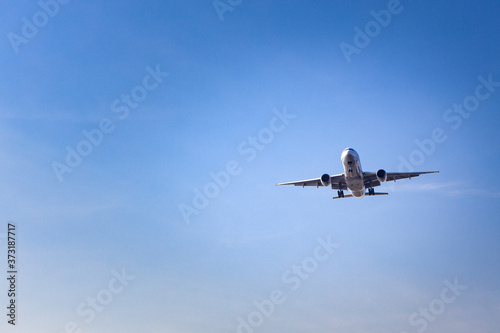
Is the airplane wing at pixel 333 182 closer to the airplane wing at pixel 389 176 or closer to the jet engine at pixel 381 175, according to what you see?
the airplane wing at pixel 389 176

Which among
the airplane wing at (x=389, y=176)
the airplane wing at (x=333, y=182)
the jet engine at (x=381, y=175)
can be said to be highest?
the airplane wing at (x=333, y=182)

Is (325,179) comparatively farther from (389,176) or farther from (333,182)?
(389,176)

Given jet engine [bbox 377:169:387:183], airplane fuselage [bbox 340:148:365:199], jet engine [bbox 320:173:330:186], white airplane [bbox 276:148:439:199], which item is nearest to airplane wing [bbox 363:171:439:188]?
white airplane [bbox 276:148:439:199]

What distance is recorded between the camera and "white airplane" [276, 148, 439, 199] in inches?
2965

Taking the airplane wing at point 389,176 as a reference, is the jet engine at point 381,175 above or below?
below

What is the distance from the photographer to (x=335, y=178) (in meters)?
81.5

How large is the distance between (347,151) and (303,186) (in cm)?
1398

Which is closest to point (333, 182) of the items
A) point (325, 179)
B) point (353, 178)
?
point (325, 179)

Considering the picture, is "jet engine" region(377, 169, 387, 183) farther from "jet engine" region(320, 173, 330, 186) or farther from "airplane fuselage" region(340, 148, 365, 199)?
"jet engine" region(320, 173, 330, 186)

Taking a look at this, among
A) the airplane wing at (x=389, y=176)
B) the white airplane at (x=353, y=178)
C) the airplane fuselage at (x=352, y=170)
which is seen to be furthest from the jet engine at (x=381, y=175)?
the airplane fuselage at (x=352, y=170)

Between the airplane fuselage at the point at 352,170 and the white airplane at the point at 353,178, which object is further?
the white airplane at the point at 353,178

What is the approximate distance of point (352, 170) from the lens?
75688 millimetres

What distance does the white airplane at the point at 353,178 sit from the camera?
75.3 meters

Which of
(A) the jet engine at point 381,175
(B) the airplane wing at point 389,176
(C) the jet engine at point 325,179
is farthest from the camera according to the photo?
(C) the jet engine at point 325,179
